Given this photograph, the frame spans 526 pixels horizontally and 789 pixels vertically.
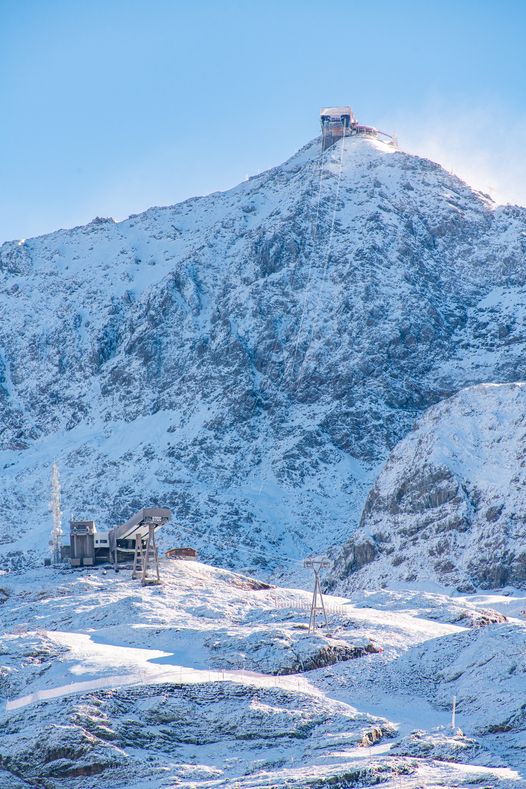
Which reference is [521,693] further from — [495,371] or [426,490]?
[495,371]

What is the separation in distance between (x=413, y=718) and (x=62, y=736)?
14.9 metres

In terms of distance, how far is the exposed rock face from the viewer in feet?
412

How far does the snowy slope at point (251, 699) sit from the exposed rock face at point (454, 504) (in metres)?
36.6

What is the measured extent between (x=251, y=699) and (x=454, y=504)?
240 feet

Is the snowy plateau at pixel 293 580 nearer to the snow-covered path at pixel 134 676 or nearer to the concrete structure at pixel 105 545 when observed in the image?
the snow-covered path at pixel 134 676

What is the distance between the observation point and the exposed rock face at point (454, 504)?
12556 cm

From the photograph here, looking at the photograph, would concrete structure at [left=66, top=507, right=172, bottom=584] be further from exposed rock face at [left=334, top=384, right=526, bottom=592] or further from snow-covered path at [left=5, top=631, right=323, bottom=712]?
snow-covered path at [left=5, top=631, right=323, bottom=712]

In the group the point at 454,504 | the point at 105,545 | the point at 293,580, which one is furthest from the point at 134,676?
the point at 293,580

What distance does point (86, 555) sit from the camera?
11612cm

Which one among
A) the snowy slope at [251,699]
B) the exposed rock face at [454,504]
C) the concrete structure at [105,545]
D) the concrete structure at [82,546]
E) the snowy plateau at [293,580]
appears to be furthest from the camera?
the exposed rock face at [454,504]

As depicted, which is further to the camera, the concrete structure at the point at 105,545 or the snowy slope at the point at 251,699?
the concrete structure at the point at 105,545

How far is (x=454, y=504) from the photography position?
13312 cm

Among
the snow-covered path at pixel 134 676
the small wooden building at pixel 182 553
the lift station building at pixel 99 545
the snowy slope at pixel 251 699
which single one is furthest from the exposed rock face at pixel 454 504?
the snow-covered path at pixel 134 676

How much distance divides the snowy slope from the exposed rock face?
120 feet
